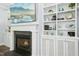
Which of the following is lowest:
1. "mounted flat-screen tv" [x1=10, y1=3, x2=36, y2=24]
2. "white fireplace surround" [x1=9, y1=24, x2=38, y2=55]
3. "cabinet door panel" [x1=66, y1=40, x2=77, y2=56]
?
"cabinet door panel" [x1=66, y1=40, x2=77, y2=56]

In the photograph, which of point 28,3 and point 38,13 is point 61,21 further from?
point 28,3

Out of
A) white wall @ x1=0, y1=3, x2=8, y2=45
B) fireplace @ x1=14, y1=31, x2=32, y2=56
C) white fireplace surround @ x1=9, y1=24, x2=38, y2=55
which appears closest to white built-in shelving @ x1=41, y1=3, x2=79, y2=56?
white fireplace surround @ x1=9, y1=24, x2=38, y2=55

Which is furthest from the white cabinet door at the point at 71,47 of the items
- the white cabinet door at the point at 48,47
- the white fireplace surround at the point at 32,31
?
the white fireplace surround at the point at 32,31

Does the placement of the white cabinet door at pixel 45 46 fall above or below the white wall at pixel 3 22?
below

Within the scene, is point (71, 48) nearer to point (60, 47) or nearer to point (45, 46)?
point (60, 47)

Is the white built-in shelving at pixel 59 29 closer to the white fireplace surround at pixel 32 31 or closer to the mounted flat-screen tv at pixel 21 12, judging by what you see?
the white fireplace surround at pixel 32 31

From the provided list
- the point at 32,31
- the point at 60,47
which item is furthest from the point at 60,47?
the point at 32,31

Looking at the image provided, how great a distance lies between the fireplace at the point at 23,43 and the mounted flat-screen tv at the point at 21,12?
0.72 feet

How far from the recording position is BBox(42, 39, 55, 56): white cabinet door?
9.04ft

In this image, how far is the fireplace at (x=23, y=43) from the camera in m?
2.80

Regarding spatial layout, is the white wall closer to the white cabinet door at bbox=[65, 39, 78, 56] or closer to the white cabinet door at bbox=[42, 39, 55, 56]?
the white cabinet door at bbox=[42, 39, 55, 56]

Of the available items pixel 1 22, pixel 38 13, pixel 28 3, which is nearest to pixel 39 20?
pixel 38 13

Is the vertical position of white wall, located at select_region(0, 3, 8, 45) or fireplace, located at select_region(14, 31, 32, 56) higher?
white wall, located at select_region(0, 3, 8, 45)

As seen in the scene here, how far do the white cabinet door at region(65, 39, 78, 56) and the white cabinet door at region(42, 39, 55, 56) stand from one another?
0.26 metres
